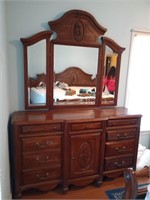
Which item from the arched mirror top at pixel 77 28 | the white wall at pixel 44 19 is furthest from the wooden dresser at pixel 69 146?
the arched mirror top at pixel 77 28

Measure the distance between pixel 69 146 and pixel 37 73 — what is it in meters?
0.99

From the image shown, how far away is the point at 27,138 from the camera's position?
1.95 metres

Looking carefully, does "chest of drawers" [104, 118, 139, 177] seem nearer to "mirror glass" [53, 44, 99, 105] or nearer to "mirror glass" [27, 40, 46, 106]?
"mirror glass" [53, 44, 99, 105]

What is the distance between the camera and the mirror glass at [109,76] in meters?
2.51

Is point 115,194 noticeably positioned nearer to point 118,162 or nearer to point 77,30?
point 118,162

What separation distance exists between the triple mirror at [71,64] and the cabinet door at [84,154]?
20.6 inches

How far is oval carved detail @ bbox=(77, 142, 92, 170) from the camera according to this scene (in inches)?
85.2

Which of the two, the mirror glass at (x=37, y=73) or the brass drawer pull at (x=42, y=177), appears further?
the mirror glass at (x=37, y=73)

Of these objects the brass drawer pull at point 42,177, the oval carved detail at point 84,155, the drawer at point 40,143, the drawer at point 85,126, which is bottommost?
the brass drawer pull at point 42,177

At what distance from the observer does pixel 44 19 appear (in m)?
2.19

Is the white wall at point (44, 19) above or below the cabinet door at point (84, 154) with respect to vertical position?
above

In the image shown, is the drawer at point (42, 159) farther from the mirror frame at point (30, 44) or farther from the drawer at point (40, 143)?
the mirror frame at point (30, 44)

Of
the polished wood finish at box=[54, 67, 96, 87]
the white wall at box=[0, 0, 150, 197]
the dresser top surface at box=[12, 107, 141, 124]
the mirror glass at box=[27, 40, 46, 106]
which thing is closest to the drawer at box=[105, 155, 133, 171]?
the dresser top surface at box=[12, 107, 141, 124]

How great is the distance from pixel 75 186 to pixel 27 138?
0.95m
